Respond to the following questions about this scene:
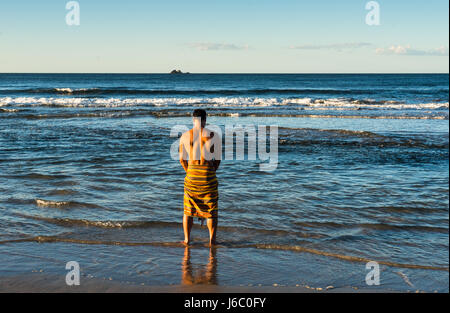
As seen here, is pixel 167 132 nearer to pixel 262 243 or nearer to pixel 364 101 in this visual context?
pixel 262 243

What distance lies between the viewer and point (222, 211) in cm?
656

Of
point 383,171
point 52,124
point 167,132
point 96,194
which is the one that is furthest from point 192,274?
point 52,124

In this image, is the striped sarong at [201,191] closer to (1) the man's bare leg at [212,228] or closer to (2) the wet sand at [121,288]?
(1) the man's bare leg at [212,228]

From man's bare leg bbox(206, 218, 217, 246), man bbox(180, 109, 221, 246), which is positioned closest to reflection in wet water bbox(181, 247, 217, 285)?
man's bare leg bbox(206, 218, 217, 246)

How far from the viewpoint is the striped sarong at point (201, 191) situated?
5.18 m

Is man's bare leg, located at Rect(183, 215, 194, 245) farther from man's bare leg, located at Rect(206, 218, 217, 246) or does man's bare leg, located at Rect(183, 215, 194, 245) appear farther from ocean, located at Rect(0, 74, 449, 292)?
man's bare leg, located at Rect(206, 218, 217, 246)

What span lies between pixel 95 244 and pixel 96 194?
7.27 ft

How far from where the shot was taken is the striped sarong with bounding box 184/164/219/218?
5184 mm

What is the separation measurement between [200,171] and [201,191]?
247mm

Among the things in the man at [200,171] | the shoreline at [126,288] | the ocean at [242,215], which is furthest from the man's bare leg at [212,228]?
the shoreline at [126,288]

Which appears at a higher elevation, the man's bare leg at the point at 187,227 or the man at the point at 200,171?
the man at the point at 200,171

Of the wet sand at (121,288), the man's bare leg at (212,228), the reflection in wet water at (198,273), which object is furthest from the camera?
Result: the man's bare leg at (212,228)

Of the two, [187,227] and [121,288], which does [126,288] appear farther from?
[187,227]
